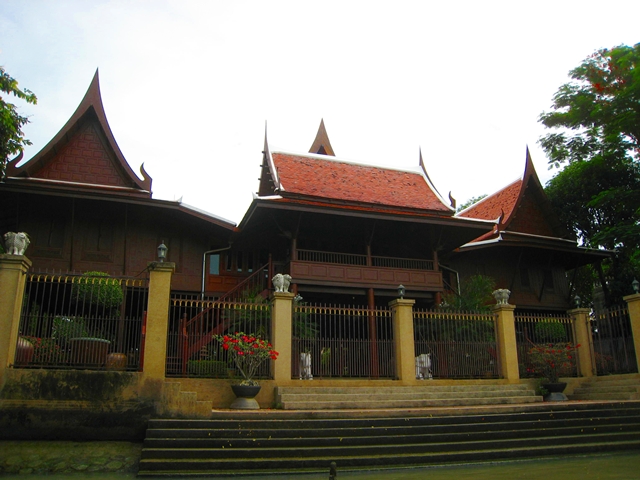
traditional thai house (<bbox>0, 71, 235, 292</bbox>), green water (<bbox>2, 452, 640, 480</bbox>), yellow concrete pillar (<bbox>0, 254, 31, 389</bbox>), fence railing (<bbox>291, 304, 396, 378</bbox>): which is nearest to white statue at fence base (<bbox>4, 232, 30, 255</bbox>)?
yellow concrete pillar (<bbox>0, 254, 31, 389</bbox>)

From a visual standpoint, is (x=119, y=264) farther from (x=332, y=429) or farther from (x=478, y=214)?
(x=478, y=214)

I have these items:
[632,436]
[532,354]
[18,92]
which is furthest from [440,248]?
[18,92]

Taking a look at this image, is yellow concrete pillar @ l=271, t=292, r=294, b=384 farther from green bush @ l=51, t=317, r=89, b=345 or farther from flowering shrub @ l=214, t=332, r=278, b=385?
green bush @ l=51, t=317, r=89, b=345

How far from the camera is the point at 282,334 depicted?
11.3 metres

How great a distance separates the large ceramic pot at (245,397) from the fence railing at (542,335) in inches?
271

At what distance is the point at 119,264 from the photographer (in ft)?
55.0

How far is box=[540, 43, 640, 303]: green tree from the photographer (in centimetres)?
1698

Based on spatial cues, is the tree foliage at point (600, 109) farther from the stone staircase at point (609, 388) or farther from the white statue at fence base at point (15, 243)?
the white statue at fence base at point (15, 243)

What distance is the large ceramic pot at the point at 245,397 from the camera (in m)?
9.93

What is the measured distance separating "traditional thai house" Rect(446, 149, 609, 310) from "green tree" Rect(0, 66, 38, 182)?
13744mm

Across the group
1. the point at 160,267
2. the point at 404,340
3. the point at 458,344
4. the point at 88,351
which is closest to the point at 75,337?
the point at 88,351

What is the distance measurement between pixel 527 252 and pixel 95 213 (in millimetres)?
14959

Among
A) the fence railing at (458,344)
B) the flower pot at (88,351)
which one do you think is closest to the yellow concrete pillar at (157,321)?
the flower pot at (88,351)

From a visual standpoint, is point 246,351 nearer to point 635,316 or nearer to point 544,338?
point 544,338
